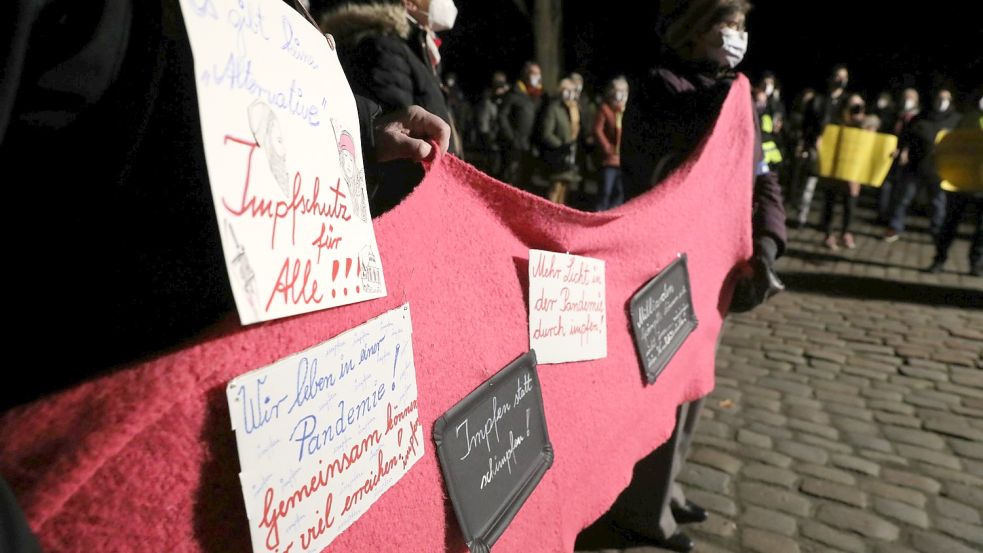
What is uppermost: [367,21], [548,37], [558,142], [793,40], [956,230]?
[793,40]

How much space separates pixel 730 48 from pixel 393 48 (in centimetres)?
122

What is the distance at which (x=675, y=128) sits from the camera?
227 centimetres

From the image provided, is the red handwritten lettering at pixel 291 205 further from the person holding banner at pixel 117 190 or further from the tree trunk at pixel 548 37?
the tree trunk at pixel 548 37

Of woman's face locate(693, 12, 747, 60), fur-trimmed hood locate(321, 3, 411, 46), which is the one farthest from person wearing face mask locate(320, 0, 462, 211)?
woman's face locate(693, 12, 747, 60)

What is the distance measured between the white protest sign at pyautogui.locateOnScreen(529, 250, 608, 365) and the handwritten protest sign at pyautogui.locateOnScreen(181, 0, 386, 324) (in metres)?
0.52

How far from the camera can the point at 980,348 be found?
4.65 m

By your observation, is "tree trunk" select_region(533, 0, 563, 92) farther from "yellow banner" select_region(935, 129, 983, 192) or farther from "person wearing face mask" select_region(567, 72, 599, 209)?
"yellow banner" select_region(935, 129, 983, 192)

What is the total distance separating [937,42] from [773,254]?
54.5 ft

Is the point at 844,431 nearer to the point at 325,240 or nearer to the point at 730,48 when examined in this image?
the point at 730,48

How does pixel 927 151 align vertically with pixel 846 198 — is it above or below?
above

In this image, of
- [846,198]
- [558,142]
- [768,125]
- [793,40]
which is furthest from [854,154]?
[793,40]

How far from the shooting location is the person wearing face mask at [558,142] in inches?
339

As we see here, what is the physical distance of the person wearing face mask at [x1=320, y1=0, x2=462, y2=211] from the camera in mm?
2502

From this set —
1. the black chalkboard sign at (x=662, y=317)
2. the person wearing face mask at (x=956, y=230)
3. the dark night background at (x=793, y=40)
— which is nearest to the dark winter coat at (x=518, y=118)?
the person wearing face mask at (x=956, y=230)
